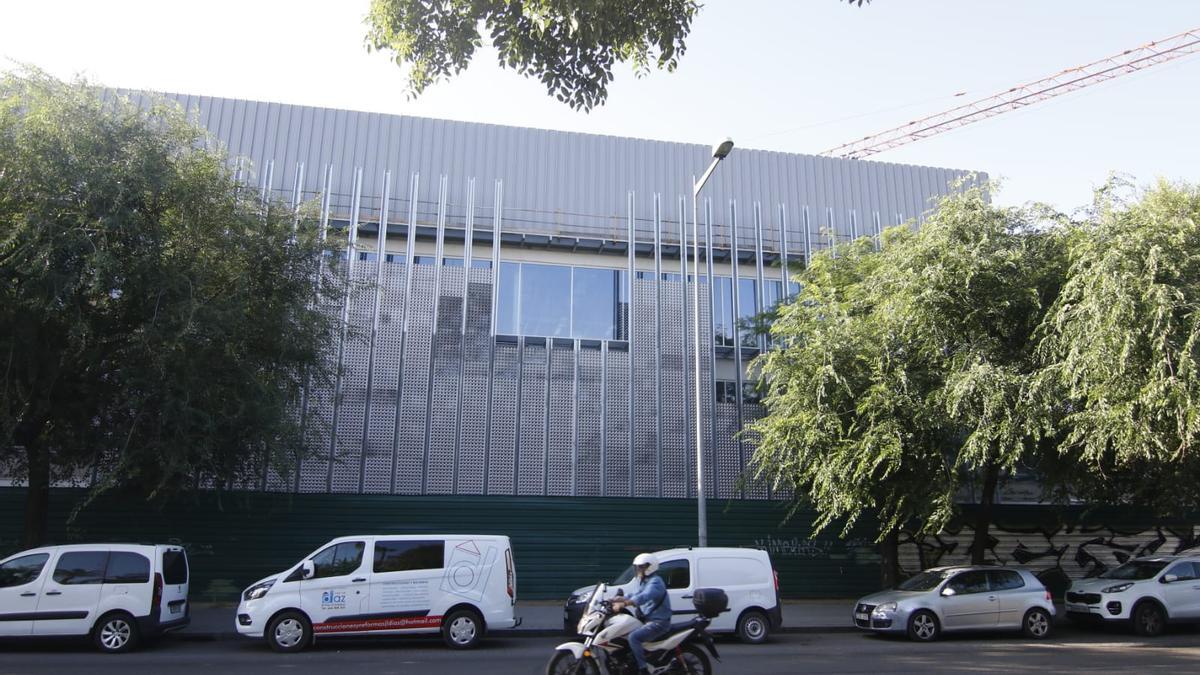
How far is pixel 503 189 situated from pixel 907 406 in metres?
11.6

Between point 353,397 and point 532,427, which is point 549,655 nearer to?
point 532,427

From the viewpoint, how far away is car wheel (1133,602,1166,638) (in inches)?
584

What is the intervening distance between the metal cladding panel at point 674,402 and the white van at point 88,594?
11.3m

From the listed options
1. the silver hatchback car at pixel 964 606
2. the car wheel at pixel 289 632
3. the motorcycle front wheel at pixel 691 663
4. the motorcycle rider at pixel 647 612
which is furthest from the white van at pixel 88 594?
the silver hatchback car at pixel 964 606

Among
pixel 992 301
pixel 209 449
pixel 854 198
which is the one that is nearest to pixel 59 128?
pixel 209 449

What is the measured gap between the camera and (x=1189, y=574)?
49.8 feet

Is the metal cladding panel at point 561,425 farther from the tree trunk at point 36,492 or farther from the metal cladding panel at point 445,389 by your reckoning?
the tree trunk at point 36,492

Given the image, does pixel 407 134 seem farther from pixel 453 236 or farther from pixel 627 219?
pixel 627 219

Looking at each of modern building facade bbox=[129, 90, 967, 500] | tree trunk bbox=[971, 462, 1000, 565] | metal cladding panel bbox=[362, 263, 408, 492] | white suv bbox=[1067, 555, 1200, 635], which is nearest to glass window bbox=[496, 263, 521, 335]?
modern building facade bbox=[129, 90, 967, 500]

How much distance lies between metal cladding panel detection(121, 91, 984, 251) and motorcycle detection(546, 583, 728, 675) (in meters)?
14.7

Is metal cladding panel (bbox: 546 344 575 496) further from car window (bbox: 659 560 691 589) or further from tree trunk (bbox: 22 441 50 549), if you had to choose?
tree trunk (bbox: 22 441 50 549)

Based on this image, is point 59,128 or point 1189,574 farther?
point 1189,574

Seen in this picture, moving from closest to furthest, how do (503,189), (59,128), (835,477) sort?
(59,128)
(835,477)
(503,189)

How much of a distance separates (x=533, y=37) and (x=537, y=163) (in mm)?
13104
